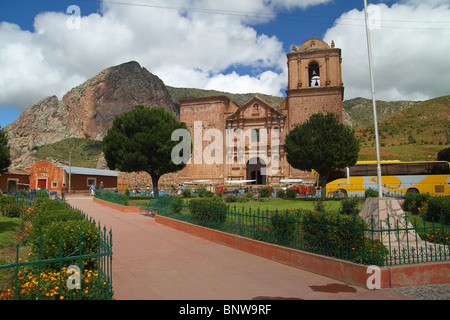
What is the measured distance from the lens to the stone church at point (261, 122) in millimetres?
33438

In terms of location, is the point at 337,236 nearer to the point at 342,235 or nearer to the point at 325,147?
the point at 342,235

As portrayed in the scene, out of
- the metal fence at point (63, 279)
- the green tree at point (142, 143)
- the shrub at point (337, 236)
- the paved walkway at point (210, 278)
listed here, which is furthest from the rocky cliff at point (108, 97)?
the metal fence at point (63, 279)

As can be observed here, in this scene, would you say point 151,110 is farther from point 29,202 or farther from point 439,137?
point 439,137

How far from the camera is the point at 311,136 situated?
21484 millimetres

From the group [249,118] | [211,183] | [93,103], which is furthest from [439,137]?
[93,103]

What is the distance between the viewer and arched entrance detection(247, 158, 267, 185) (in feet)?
121

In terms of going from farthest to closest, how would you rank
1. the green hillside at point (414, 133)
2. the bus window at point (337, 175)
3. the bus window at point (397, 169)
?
the green hillside at point (414, 133) → the bus window at point (337, 175) → the bus window at point (397, 169)

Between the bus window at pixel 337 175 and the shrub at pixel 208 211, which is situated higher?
the bus window at pixel 337 175

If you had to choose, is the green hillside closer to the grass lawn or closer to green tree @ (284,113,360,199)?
green tree @ (284,113,360,199)

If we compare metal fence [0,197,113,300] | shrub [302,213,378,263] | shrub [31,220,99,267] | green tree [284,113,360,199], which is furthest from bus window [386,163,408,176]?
metal fence [0,197,113,300]

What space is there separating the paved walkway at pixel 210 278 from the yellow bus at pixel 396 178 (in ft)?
59.2

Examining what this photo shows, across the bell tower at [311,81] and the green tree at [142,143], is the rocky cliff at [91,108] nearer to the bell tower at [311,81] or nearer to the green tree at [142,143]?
the bell tower at [311,81]

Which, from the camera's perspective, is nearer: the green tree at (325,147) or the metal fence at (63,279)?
the metal fence at (63,279)

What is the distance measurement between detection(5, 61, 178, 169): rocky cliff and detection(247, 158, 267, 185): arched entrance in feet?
190
